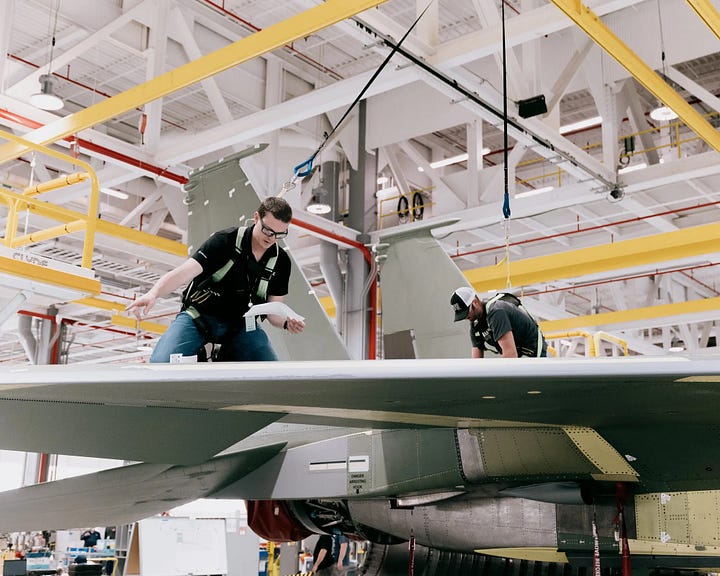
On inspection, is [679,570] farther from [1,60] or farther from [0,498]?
[1,60]

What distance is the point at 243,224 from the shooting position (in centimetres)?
579

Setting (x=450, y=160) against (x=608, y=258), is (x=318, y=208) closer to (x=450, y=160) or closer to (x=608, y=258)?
(x=450, y=160)

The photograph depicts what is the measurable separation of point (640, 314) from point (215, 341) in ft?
40.7

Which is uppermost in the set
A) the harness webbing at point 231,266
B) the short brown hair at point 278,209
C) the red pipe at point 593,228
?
the red pipe at point 593,228

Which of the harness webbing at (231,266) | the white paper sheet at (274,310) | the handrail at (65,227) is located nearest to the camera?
the white paper sheet at (274,310)

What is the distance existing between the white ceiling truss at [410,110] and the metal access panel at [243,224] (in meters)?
2.02

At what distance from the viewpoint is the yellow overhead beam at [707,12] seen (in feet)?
22.0

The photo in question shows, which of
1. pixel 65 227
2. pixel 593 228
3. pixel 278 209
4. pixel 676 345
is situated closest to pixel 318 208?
pixel 593 228

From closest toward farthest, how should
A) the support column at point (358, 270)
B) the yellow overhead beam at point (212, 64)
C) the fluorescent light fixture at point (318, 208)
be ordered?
the yellow overhead beam at point (212, 64) < the fluorescent light fixture at point (318, 208) < the support column at point (358, 270)

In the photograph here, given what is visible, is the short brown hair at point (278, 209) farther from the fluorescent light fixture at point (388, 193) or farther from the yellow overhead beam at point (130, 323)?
the yellow overhead beam at point (130, 323)

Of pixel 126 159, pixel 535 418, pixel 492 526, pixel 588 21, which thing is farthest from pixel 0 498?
pixel 126 159

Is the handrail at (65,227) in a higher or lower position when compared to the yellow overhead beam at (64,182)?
lower

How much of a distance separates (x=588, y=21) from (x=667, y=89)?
1977 mm

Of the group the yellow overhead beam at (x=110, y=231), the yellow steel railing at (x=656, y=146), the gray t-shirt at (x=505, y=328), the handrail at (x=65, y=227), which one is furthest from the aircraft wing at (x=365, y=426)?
the yellow steel railing at (x=656, y=146)
